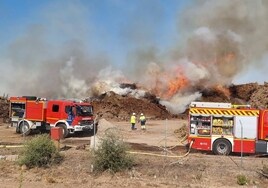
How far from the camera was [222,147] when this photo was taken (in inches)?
909

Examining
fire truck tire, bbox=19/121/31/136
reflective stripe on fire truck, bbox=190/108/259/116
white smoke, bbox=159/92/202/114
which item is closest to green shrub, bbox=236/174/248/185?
reflective stripe on fire truck, bbox=190/108/259/116

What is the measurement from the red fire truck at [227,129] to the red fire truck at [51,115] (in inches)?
453

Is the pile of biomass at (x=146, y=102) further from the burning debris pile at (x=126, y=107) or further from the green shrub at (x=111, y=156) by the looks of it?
the green shrub at (x=111, y=156)

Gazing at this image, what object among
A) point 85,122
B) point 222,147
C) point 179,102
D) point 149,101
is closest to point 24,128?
point 85,122

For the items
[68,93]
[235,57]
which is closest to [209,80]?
[235,57]

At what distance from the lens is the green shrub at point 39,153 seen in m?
18.9

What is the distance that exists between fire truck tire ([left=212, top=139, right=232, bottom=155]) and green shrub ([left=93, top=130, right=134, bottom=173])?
6.77 meters

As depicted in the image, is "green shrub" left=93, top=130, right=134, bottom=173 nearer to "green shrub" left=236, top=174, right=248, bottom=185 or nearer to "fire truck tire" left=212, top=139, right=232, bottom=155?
"green shrub" left=236, top=174, right=248, bottom=185

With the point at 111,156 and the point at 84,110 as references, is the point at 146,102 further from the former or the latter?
the point at 111,156

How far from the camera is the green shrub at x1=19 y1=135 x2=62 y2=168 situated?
18.9 metres

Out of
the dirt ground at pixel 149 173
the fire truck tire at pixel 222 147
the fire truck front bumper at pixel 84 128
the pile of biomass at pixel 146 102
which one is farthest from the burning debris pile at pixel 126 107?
the dirt ground at pixel 149 173

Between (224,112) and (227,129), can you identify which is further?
(227,129)

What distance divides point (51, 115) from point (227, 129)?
597 inches

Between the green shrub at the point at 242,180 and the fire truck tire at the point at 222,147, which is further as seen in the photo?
the fire truck tire at the point at 222,147
